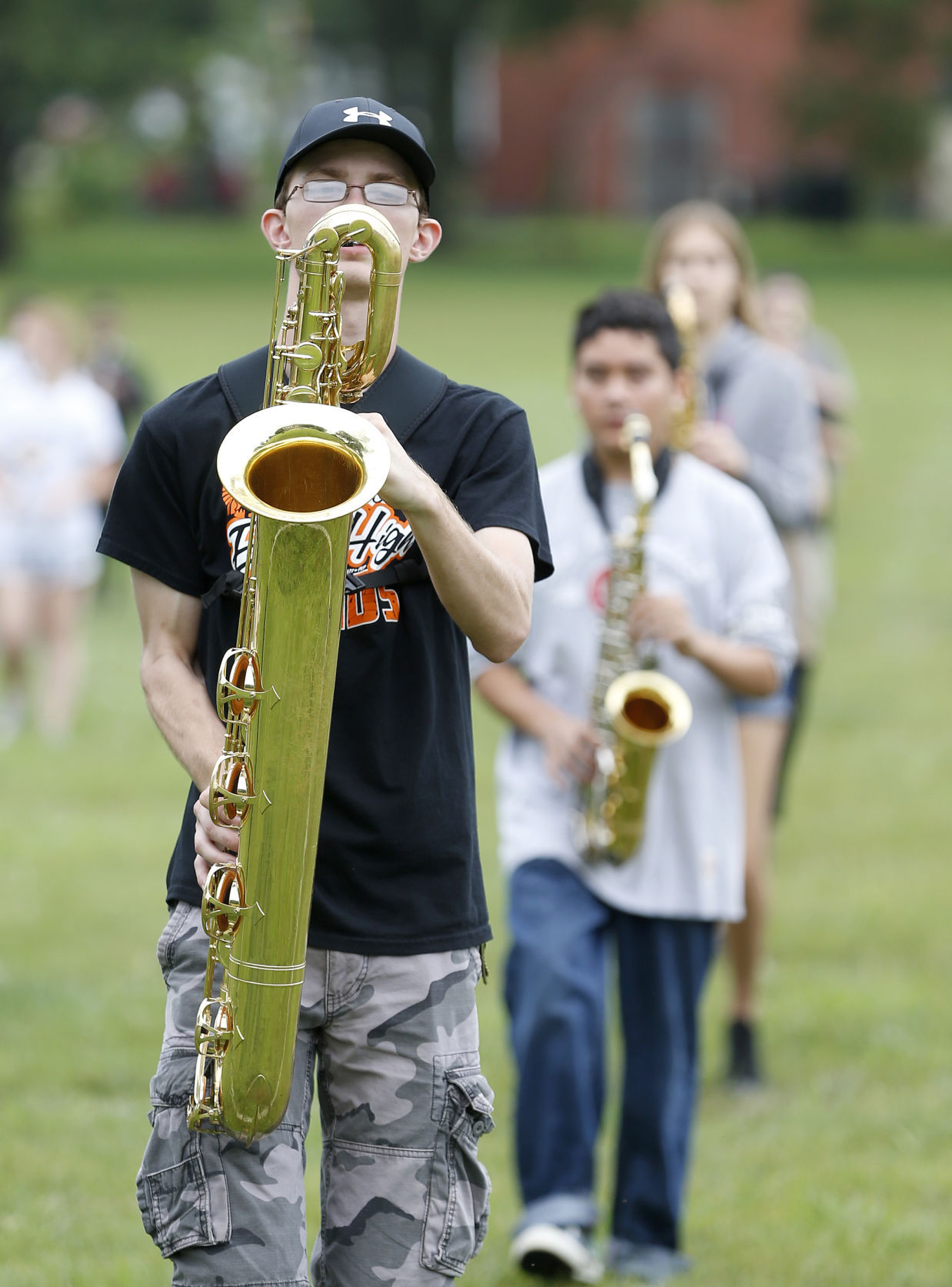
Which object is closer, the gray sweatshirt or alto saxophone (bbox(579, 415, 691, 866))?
alto saxophone (bbox(579, 415, 691, 866))

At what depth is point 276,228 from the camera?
3.17 m

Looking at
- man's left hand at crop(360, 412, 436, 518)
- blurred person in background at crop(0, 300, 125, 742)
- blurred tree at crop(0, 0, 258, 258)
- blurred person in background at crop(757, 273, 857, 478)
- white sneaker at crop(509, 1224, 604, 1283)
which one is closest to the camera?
man's left hand at crop(360, 412, 436, 518)

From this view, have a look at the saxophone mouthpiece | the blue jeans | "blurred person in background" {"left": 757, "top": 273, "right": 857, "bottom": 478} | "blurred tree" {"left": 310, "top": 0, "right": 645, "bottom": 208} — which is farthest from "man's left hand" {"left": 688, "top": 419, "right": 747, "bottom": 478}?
"blurred tree" {"left": 310, "top": 0, "right": 645, "bottom": 208}

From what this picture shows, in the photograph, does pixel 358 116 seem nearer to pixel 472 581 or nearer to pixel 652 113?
pixel 472 581

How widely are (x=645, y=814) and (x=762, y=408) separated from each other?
201cm

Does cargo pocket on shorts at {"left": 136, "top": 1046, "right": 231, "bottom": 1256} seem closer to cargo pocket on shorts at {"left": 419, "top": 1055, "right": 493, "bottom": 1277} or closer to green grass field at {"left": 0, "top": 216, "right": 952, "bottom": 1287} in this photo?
cargo pocket on shorts at {"left": 419, "top": 1055, "right": 493, "bottom": 1277}

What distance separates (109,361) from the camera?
57.0 ft

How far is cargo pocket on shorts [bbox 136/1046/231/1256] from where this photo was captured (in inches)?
120

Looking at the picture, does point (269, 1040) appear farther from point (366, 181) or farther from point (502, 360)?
point (502, 360)

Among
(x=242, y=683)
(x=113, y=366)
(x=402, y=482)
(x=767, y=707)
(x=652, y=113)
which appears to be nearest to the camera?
(x=402, y=482)

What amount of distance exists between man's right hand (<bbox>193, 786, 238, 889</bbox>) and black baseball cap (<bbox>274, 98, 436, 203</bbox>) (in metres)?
1.05

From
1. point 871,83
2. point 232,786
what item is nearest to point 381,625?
point 232,786

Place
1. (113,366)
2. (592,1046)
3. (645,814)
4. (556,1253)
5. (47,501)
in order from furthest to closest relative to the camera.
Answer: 1. (113,366)
2. (47,501)
3. (645,814)
4. (592,1046)
5. (556,1253)

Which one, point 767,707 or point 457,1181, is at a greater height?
point 767,707
